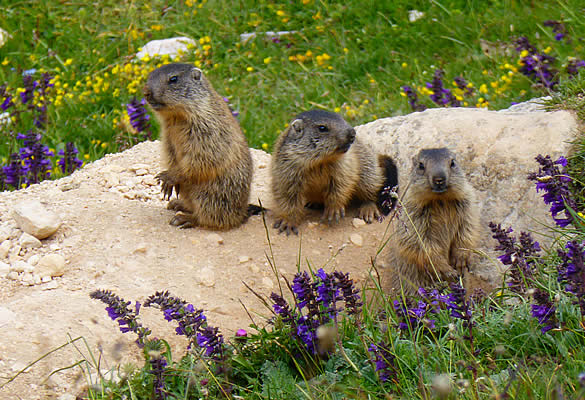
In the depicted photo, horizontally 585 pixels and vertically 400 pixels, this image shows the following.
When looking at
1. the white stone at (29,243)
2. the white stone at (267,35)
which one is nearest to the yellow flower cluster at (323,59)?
the white stone at (267,35)

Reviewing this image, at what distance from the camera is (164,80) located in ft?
18.2

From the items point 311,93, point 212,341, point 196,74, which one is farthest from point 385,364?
point 311,93

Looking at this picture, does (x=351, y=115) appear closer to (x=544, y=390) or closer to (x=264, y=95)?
(x=264, y=95)

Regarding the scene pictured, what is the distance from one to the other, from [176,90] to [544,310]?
11.5 feet

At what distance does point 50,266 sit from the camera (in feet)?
16.2

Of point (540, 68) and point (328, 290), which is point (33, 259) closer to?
point (328, 290)

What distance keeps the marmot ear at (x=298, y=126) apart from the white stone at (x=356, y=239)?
3.14ft

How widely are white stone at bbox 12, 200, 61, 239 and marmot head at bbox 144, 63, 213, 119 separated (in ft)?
3.80

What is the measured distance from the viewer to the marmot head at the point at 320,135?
18.8 feet

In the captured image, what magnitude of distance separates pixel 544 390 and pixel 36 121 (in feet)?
21.5

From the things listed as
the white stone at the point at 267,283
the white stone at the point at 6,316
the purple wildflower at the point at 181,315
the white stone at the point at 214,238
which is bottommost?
the white stone at the point at 267,283

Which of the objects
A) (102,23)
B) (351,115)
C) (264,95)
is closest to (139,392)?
(351,115)

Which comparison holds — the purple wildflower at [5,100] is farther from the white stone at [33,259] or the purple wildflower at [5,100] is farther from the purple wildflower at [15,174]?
the white stone at [33,259]

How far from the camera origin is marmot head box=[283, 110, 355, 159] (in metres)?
5.72
